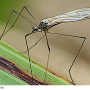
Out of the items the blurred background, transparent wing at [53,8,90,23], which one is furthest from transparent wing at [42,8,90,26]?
the blurred background

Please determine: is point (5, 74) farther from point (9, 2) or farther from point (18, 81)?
point (9, 2)

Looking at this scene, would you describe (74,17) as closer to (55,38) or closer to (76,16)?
(76,16)

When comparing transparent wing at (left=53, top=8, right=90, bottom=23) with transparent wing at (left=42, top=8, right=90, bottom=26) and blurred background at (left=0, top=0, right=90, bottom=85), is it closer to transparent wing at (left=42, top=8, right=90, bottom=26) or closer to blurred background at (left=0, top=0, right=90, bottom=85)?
transparent wing at (left=42, top=8, right=90, bottom=26)

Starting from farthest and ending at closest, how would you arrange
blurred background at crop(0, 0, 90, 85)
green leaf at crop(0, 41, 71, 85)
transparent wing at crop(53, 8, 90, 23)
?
1. blurred background at crop(0, 0, 90, 85)
2. transparent wing at crop(53, 8, 90, 23)
3. green leaf at crop(0, 41, 71, 85)

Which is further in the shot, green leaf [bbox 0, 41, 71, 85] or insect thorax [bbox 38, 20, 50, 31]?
insect thorax [bbox 38, 20, 50, 31]

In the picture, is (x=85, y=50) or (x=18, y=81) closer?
(x=18, y=81)

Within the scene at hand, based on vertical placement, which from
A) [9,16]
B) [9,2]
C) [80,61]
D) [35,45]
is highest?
[9,2]

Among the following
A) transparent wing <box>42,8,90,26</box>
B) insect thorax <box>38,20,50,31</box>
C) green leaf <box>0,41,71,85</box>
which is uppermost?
transparent wing <box>42,8,90,26</box>

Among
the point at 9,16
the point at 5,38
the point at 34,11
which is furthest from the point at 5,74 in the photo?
the point at 34,11

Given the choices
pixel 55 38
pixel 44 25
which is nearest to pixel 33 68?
pixel 44 25
